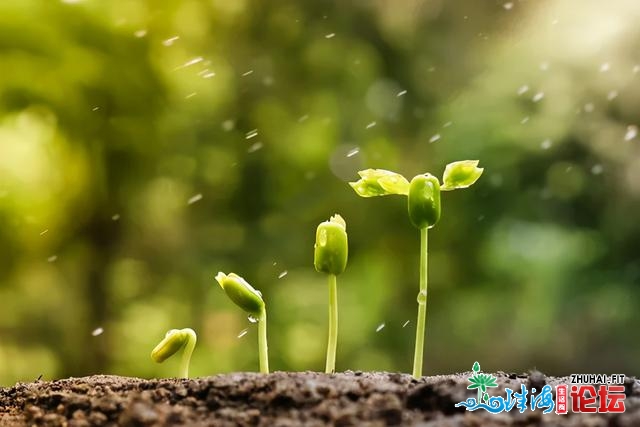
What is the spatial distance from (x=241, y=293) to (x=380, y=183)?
202 millimetres

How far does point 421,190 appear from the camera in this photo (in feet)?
2.57

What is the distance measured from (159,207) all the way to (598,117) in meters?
1.95

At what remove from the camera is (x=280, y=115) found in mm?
3039

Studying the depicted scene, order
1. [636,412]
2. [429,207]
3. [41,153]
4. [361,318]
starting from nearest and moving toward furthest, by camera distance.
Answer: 1. [636,412]
2. [429,207]
3. [41,153]
4. [361,318]

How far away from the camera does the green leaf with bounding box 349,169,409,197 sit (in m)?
0.82

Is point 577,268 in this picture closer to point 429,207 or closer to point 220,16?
point 220,16

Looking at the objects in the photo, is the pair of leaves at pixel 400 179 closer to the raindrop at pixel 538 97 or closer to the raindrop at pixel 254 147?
the raindrop at pixel 254 147

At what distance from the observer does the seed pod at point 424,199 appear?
0.78 meters

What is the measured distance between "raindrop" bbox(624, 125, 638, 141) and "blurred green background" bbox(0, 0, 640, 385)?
0.03 metres

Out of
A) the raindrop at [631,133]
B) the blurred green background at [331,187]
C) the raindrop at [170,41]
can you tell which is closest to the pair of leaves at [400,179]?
the blurred green background at [331,187]

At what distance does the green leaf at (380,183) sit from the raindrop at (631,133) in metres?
2.64

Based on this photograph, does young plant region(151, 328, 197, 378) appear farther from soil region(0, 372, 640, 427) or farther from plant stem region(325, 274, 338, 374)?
plant stem region(325, 274, 338, 374)

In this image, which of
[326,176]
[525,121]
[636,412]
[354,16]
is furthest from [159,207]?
[636,412]

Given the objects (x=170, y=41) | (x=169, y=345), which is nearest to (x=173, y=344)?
(x=169, y=345)
